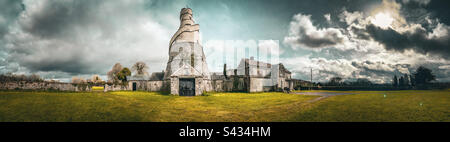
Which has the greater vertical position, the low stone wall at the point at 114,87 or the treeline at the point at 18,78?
the treeline at the point at 18,78

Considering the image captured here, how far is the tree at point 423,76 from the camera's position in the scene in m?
39.6

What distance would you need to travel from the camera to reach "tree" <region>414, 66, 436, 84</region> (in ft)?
130

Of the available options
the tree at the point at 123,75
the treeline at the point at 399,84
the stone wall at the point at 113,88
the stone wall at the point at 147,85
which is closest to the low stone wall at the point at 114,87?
the stone wall at the point at 113,88

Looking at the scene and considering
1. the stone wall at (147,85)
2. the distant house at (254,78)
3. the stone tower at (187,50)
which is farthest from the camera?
the stone wall at (147,85)

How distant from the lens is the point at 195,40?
4019 centimetres

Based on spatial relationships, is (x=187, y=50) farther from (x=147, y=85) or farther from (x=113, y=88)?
(x=113, y=88)

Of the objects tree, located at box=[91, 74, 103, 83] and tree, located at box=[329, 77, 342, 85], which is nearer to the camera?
tree, located at box=[329, 77, 342, 85]

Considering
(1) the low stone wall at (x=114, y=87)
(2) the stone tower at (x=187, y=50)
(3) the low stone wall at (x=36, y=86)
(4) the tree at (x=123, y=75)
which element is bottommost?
(1) the low stone wall at (x=114, y=87)

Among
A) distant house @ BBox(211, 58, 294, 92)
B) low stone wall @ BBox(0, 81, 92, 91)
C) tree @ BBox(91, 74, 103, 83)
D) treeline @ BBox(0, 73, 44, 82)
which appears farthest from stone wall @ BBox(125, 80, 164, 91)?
tree @ BBox(91, 74, 103, 83)

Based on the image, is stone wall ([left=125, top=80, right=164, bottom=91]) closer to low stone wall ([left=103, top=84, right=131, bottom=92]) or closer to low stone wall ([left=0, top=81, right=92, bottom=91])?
low stone wall ([left=103, top=84, right=131, bottom=92])

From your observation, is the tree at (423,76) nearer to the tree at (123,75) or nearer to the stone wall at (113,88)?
the stone wall at (113,88)
